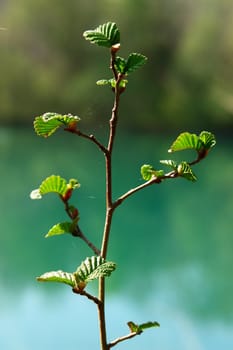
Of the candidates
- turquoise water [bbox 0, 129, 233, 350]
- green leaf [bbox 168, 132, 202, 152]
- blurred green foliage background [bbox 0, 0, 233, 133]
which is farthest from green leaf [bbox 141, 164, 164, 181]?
blurred green foliage background [bbox 0, 0, 233, 133]

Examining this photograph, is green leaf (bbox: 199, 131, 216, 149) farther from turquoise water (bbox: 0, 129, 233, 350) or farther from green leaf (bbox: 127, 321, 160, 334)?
turquoise water (bbox: 0, 129, 233, 350)

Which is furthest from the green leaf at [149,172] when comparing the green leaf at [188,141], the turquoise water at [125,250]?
the turquoise water at [125,250]

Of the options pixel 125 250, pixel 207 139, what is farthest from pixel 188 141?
pixel 125 250

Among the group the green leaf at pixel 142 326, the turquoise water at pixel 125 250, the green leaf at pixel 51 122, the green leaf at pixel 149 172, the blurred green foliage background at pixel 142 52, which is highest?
the blurred green foliage background at pixel 142 52

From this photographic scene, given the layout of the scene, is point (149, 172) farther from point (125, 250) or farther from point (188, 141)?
point (125, 250)

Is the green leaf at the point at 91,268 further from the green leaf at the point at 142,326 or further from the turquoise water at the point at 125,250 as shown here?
the turquoise water at the point at 125,250
